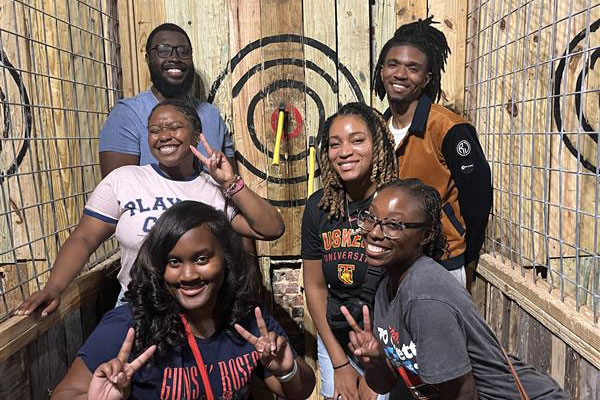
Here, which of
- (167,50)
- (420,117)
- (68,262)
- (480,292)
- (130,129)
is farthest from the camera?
(480,292)

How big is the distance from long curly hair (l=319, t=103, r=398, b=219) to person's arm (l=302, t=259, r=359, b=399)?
0.94 ft

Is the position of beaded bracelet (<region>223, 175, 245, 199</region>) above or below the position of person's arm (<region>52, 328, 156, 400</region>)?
above

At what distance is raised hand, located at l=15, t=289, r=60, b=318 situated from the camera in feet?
6.27

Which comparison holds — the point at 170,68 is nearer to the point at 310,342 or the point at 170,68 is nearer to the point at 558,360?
the point at 310,342

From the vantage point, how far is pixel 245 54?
307 centimetres

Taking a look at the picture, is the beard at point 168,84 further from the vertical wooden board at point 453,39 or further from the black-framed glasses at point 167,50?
the vertical wooden board at point 453,39

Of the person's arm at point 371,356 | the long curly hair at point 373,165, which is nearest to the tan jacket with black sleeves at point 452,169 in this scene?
the long curly hair at point 373,165

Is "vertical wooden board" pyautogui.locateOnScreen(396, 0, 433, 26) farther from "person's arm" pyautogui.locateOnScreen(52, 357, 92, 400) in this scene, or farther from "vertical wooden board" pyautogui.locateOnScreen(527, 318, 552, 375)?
"person's arm" pyautogui.locateOnScreen(52, 357, 92, 400)

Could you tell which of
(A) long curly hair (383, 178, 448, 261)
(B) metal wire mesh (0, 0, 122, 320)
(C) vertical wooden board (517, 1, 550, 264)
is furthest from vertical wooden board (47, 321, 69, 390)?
(C) vertical wooden board (517, 1, 550, 264)

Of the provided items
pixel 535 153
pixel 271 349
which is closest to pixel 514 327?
pixel 535 153

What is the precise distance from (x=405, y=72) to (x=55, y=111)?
1.86 metres

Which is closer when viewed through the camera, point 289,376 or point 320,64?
point 289,376

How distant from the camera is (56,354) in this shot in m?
2.27

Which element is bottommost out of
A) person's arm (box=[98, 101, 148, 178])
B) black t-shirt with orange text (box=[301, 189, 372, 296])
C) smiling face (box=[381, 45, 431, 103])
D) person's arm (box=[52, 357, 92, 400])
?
person's arm (box=[52, 357, 92, 400])
